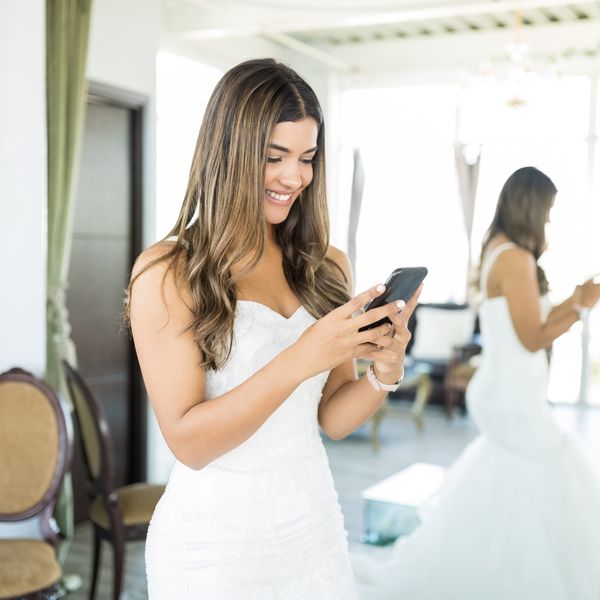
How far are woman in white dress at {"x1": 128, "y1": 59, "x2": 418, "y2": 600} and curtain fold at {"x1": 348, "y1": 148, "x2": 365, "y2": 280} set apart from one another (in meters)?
7.19

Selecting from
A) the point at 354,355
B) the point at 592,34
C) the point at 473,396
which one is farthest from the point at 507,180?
the point at 592,34

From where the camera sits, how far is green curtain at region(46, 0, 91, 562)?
4.01m

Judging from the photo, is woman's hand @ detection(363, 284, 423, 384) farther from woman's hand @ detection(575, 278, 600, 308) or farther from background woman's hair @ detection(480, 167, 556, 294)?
background woman's hair @ detection(480, 167, 556, 294)

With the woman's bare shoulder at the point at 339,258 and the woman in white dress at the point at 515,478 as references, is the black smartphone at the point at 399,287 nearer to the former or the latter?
the woman's bare shoulder at the point at 339,258

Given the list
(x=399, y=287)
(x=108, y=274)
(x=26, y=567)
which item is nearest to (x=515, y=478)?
(x=26, y=567)

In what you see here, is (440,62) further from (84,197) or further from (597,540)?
(597,540)

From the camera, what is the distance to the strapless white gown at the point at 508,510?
278 centimetres

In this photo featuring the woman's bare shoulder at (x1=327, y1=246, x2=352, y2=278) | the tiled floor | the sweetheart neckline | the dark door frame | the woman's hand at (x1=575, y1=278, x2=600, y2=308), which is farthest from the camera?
the dark door frame

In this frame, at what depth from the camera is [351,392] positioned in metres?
1.66

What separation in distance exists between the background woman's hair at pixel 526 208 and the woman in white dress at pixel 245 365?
4.16 ft

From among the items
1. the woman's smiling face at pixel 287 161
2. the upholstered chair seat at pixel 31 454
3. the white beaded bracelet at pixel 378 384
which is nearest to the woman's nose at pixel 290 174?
the woman's smiling face at pixel 287 161

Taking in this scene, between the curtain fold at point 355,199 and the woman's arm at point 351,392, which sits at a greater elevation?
the curtain fold at point 355,199

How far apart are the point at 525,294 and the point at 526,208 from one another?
283 millimetres

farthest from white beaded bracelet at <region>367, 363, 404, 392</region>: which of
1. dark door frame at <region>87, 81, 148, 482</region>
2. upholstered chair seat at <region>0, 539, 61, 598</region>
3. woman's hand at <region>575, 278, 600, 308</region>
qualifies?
dark door frame at <region>87, 81, 148, 482</region>
